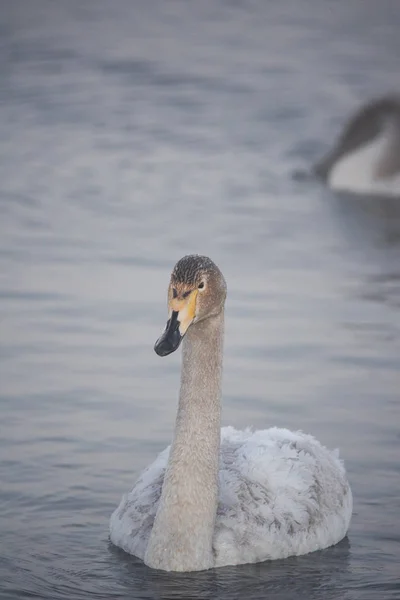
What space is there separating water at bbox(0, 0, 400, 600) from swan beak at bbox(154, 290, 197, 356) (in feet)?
4.45

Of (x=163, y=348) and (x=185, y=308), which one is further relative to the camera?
(x=185, y=308)

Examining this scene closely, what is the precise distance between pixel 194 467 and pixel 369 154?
13487mm

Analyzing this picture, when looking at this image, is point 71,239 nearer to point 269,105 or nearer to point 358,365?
point 358,365

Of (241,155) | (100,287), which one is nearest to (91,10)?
(241,155)

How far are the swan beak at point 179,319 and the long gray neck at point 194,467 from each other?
348 millimetres

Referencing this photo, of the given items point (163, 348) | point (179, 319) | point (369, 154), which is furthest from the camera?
point (369, 154)

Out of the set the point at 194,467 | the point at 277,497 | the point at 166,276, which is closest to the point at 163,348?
the point at 194,467

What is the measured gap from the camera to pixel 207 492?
9188 mm

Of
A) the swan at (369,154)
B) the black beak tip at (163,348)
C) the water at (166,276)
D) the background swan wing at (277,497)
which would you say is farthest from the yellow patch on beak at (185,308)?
the swan at (369,154)

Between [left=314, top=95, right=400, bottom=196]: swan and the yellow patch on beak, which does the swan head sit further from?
[left=314, top=95, right=400, bottom=196]: swan

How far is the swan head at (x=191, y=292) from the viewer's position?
8891 millimetres

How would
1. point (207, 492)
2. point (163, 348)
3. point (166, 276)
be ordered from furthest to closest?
1. point (166, 276)
2. point (207, 492)
3. point (163, 348)

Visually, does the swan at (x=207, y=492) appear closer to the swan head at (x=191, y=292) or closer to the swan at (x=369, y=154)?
the swan head at (x=191, y=292)

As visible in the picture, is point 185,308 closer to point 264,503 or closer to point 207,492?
point 207,492
